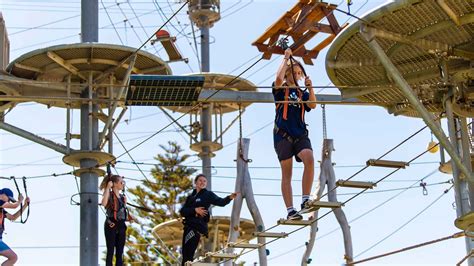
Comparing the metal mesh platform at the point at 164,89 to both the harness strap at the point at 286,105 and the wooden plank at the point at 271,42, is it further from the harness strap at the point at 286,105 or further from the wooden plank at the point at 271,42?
the wooden plank at the point at 271,42

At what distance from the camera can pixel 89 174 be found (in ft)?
71.2

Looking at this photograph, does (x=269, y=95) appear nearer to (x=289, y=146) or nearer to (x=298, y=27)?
(x=298, y=27)

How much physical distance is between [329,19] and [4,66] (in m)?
6.27

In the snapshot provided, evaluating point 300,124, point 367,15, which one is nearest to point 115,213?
point 300,124

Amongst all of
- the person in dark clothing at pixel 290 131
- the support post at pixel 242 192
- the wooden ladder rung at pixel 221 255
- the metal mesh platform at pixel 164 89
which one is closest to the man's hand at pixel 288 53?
the person in dark clothing at pixel 290 131

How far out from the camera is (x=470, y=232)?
12945mm

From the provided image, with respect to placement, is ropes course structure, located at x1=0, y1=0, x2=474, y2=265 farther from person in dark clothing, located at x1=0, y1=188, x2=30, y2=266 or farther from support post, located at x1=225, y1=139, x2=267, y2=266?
person in dark clothing, located at x1=0, y1=188, x2=30, y2=266

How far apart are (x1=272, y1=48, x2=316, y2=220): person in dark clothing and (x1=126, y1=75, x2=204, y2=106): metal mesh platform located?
1.25 m

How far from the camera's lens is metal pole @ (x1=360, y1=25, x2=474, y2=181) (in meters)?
12.5

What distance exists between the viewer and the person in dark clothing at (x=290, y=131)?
14164mm

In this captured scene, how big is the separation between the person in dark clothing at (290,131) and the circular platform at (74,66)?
245 inches

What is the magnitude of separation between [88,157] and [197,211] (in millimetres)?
5770

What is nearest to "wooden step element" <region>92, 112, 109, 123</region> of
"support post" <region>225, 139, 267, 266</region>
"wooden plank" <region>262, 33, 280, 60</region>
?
"wooden plank" <region>262, 33, 280, 60</region>

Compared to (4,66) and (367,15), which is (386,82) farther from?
(4,66)
